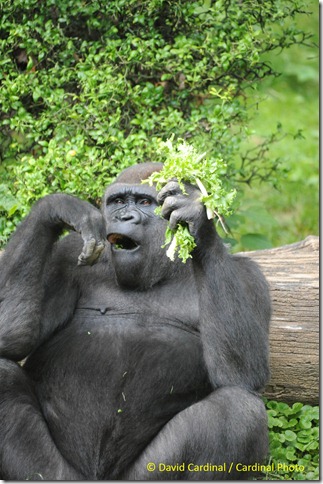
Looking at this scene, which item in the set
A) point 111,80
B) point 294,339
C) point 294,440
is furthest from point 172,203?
point 111,80

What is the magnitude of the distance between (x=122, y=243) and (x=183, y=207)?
60 cm

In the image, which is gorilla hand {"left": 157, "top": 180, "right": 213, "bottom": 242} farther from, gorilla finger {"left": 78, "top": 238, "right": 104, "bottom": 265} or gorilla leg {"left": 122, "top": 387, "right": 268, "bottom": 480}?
gorilla leg {"left": 122, "top": 387, "right": 268, "bottom": 480}

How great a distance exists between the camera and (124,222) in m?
4.72

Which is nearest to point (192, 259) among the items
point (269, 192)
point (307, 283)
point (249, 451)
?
point (249, 451)

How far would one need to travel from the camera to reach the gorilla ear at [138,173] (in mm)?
5004

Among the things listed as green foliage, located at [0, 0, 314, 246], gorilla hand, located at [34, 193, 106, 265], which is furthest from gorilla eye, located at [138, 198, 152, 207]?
green foliage, located at [0, 0, 314, 246]

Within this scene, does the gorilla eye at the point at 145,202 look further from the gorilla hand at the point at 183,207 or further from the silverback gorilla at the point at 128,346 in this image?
the gorilla hand at the point at 183,207

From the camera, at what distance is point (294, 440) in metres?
5.34

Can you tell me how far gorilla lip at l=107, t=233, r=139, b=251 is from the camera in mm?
4746

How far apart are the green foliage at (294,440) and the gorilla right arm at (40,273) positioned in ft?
4.54

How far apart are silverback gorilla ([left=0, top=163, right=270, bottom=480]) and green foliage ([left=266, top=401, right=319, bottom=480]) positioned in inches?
25.6

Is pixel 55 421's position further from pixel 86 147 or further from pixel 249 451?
pixel 86 147

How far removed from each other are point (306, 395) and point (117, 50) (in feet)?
8.10

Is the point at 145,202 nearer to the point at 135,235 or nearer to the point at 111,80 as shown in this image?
the point at 135,235
